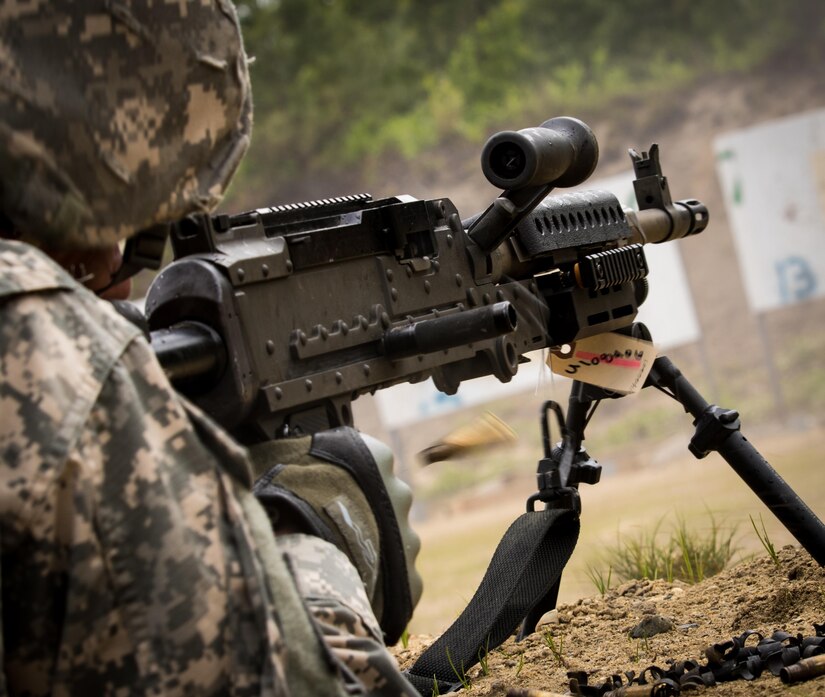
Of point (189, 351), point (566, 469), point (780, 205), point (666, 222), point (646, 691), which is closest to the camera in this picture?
point (189, 351)

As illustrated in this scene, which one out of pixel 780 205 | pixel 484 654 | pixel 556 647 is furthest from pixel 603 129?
pixel 484 654

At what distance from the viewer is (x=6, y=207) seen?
1308 mm

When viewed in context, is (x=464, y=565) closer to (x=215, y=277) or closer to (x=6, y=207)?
(x=215, y=277)

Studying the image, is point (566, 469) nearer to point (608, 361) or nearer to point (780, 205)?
point (608, 361)

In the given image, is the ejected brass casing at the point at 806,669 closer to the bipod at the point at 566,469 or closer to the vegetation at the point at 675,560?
the bipod at the point at 566,469

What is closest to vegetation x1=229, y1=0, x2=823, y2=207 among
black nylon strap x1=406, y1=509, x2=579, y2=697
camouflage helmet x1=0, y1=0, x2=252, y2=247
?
black nylon strap x1=406, y1=509, x2=579, y2=697

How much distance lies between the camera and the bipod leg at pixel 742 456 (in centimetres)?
262

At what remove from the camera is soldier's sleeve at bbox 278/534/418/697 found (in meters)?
1.34

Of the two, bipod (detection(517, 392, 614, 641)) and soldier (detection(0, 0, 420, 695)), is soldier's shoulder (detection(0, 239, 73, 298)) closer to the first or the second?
soldier (detection(0, 0, 420, 695))

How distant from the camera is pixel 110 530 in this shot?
3.83ft

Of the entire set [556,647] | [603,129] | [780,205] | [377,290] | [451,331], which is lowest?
[556,647]

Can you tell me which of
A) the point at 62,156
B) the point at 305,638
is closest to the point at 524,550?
the point at 305,638

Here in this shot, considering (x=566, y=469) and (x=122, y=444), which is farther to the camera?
(x=566, y=469)

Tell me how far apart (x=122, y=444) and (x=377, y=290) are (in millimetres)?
914
